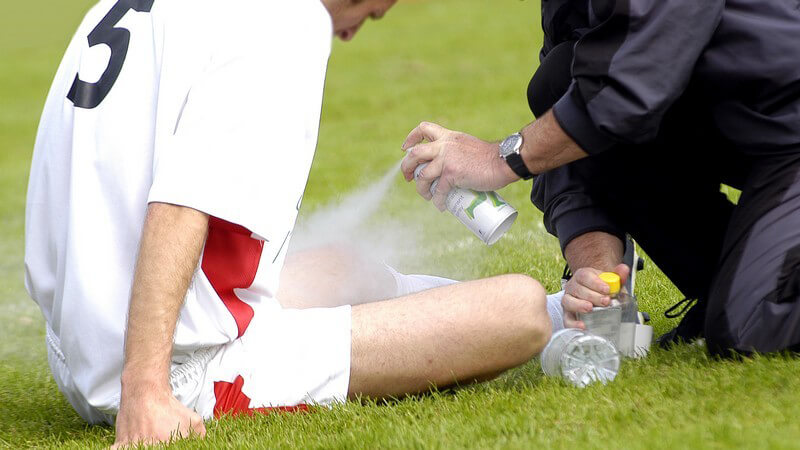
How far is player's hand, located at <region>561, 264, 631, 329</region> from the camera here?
12.1 ft

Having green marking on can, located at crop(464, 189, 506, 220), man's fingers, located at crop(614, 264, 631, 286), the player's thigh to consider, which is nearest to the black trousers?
the player's thigh

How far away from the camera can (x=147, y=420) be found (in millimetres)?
2916

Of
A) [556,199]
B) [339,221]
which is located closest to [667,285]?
[556,199]

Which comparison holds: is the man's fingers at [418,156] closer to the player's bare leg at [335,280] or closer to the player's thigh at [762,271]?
the player's bare leg at [335,280]

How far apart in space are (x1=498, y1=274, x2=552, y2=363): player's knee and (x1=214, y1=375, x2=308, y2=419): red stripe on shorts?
2.42 ft

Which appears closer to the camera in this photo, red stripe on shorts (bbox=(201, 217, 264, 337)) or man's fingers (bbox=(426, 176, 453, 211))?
red stripe on shorts (bbox=(201, 217, 264, 337))

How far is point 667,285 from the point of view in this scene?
4.90 metres

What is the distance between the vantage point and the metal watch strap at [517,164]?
11.9ft

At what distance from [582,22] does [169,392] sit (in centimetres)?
186

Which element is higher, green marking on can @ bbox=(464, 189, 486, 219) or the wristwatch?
the wristwatch

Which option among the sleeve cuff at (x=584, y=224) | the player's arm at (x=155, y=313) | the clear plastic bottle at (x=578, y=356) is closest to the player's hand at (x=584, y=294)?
the clear plastic bottle at (x=578, y=356)

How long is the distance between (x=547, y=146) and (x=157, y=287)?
1.37 meters

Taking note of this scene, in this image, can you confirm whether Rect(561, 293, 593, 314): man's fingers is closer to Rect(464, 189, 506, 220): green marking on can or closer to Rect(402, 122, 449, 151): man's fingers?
Rect(464, 189, 506, 220): green marking on can

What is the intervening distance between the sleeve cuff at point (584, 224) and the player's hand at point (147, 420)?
1789 mm
